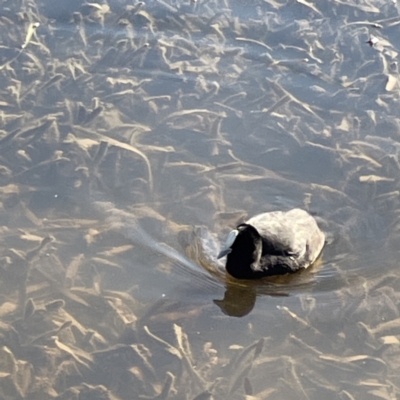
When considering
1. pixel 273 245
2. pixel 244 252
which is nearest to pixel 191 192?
pixel 273 245

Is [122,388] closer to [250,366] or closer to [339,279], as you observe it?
[250,366]

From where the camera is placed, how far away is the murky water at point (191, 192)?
6930 millimetres

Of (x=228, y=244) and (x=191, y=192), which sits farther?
(x=191, y=192)

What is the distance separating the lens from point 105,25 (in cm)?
1080

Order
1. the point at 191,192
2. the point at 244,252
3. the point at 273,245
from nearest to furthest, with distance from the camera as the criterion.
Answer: the point at 244,252 → the point at 273,245 → the point at 191,192

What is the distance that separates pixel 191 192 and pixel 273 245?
3.59 ft

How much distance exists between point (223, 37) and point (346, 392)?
5.28 metres

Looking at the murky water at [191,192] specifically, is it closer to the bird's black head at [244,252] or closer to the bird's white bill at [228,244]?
A: the bird's black head at [244,252]

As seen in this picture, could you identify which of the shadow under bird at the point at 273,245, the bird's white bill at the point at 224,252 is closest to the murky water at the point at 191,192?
the shadow under bird at the point at 273,245

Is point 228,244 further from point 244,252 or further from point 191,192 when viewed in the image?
point 191,192

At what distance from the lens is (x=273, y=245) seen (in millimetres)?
7934

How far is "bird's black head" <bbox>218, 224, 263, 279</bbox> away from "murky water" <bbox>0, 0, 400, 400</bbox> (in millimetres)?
156

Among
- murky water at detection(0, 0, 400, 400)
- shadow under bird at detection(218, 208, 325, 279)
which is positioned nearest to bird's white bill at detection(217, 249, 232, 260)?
shadow under bird at detection(218, 208, 325, 279)

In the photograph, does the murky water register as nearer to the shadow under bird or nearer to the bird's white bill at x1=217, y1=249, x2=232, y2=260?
the shadow under bird
